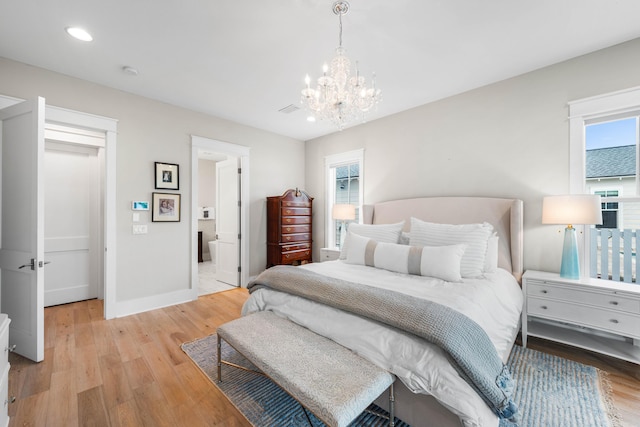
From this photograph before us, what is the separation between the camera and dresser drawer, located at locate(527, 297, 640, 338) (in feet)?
6.69

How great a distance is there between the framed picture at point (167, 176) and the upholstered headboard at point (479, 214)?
9.76ft

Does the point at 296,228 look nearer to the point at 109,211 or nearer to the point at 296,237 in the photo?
the point at 296,237

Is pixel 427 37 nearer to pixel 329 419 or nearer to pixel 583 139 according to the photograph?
pixel 583 139

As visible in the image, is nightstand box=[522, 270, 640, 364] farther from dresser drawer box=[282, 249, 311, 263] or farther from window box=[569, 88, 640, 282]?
dresser drawer box=[282, 249, 311, 263]

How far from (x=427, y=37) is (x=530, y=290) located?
8.01 feet

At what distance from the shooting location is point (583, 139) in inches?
99.9

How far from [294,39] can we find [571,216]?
2825mm

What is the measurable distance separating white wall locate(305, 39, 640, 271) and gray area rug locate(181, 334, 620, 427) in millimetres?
989

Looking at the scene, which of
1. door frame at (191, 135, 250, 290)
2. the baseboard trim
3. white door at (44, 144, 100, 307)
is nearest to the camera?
the baseboard trim

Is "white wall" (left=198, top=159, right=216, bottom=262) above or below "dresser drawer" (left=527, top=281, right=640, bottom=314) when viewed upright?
above

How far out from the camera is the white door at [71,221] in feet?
12.0

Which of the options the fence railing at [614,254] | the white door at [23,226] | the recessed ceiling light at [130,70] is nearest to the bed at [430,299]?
the fence railing at [614,254]

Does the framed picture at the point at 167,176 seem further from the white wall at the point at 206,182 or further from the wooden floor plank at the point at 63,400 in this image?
the white wall at the point at 206,182

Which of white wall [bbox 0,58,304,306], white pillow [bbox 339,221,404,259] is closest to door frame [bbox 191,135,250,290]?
white wall [bbox 0,58,304,306]
